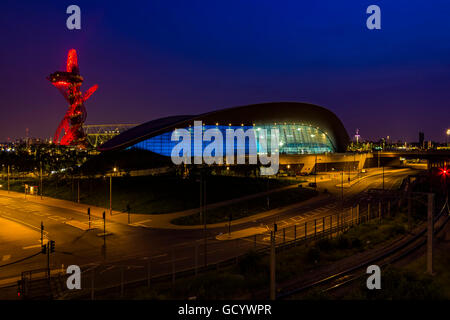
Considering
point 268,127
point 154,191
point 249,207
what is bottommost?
point 249,207

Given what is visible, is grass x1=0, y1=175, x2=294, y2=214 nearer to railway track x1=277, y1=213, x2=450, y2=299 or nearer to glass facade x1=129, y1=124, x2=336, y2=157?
glass facade x1=129, y1=124, x2=336, y2=157

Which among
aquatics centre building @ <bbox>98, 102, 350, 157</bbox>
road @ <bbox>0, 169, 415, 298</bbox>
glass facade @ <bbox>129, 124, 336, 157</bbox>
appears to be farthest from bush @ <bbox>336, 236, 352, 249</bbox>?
A: aquatics centre building @ <bbox>98, 102, 350, 157</bbox>

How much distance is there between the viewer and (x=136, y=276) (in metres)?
18.9

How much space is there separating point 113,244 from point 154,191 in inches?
867

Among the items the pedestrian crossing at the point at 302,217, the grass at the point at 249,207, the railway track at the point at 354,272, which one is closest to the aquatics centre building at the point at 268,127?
the grass at the point at 249,207

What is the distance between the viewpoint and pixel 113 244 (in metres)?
26.7

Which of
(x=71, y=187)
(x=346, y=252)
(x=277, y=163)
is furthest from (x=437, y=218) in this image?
(x=71, y=187)

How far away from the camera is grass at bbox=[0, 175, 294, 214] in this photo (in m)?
43.3

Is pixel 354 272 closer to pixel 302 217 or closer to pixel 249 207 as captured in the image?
pixel 302 217

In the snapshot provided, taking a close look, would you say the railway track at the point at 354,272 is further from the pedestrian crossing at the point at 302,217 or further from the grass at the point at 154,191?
the grass at the point at 154,191

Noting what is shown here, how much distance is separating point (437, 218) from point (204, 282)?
106 feet

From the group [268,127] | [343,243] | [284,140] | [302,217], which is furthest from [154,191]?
[284,140]

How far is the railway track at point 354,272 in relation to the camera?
16.5 metres
